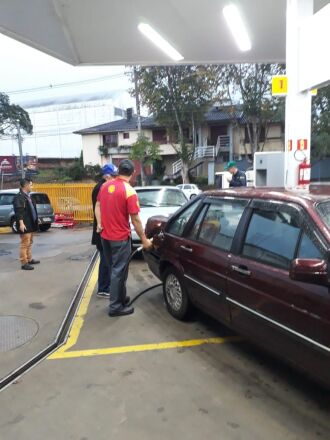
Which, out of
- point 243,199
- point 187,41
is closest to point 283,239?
point 243,199

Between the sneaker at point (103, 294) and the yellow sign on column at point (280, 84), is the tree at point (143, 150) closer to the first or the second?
the yellow sign on column at point (280, 84)

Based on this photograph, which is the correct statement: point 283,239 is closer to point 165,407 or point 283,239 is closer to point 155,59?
point 165,407

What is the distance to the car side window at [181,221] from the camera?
4.31 m

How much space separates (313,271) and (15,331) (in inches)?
135

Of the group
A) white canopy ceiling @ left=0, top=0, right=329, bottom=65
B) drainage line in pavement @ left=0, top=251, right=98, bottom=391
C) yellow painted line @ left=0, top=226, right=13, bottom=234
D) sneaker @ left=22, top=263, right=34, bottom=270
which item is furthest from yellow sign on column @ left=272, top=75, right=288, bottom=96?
yellow painted line @ left=0, top=226, right=13, bottom=234

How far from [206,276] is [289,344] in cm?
112

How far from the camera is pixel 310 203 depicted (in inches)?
113

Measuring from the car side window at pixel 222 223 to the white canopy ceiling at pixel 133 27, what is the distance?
166 inches

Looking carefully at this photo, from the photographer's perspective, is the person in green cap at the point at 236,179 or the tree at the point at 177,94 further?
the tree at the point at 177,94

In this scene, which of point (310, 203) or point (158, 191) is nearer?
point (310, 203)

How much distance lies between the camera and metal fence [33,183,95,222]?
16367mm

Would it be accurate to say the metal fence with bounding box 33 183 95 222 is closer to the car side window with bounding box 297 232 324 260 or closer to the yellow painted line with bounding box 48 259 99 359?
the yellow painted line with bounding box 48 259 99 359

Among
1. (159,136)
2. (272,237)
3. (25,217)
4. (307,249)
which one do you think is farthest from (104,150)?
(307,249)

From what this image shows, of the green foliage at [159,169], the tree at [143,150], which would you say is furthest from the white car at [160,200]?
the green foliage at [159,169]
